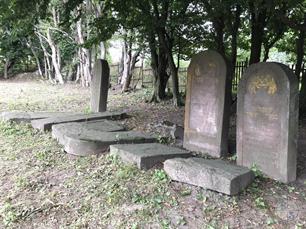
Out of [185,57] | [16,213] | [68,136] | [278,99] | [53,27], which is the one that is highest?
[53,27]

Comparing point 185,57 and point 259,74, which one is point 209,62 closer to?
point 259,74

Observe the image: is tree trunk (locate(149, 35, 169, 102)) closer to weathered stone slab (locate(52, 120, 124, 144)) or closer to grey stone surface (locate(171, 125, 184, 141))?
weathered stone slab (locate(52, 120, 124, 144))

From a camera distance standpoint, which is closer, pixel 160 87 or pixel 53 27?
pixel 160 87

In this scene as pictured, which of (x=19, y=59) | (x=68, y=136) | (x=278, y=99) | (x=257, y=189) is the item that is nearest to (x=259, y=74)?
(x=278, y=99)

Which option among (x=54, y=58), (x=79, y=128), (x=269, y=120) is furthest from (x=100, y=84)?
(x=54, y=58)

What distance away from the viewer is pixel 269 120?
4.46 metres

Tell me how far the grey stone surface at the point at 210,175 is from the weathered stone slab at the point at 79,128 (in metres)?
1.95

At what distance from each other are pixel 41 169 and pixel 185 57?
955cm

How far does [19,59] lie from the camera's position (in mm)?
24016

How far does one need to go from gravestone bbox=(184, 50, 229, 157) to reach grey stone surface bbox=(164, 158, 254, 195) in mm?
1080

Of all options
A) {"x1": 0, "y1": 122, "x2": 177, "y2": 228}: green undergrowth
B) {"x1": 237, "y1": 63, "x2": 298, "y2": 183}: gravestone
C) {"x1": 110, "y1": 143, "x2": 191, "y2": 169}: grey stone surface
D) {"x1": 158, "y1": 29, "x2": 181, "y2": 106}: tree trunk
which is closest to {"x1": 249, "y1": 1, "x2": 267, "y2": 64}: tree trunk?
{"x1": 158, "y1": 29, "x2": 181, "y2": 106}: tree trunk

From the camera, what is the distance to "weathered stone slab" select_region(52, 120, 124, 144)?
571 cm

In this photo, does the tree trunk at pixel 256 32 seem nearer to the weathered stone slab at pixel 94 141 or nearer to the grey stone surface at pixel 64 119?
the grey stone surface at pixel 64 119

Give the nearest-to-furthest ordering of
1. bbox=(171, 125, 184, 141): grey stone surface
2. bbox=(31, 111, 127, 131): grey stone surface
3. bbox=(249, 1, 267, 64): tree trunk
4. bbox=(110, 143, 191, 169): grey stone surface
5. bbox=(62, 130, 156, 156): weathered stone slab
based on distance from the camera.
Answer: bbox=(110, 143, 191, 169): grey stone surface < bbox=(62, 130, 156, 156): weathered stone slab < bbox=(171, 125, 184, 141): grey stone surface < bbox=(31, 111, 127, 131): grey stone surface < bbox=(249, 1, 267, 64): tree trunk
